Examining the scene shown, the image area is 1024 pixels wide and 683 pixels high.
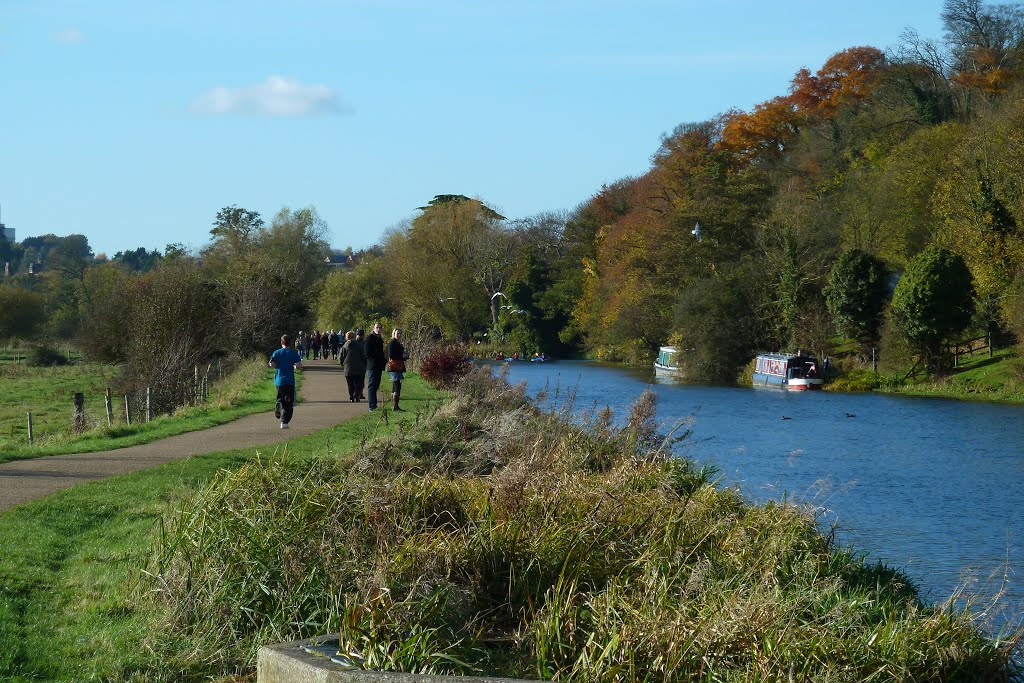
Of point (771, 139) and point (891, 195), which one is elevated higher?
point (771, 139)

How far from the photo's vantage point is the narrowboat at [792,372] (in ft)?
170

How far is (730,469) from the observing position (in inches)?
886

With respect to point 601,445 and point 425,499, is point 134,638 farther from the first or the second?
point 601,445

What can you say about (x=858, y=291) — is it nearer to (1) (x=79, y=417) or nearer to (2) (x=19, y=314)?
(1) (x=79, y=417)

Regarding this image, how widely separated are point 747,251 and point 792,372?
13.8 m

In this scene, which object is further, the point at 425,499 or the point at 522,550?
the point at 425,499

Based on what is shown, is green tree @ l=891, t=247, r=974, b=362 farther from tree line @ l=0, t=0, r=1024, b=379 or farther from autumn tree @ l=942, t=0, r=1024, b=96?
autumn tree @ l=942, t=0, r=1024, b=96

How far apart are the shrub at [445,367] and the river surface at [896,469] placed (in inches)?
69.4

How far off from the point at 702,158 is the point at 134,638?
65068 millimetres

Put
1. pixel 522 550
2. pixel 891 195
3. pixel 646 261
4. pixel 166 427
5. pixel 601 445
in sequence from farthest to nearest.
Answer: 1. pixel 646 261
2. pixel 891 195
3. pixel 166 427
4. pixel 601 445
5. pixel 522 550

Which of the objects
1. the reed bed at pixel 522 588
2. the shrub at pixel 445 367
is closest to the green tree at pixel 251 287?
the shrub at pixel 445 367

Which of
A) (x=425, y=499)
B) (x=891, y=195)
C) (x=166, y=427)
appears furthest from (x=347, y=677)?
(x=891, y=195)

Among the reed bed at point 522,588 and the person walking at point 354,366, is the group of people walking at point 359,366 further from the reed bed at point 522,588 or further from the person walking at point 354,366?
the reed bed at point 522,588

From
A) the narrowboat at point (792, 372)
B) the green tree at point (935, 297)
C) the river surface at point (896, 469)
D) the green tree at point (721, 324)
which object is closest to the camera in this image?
the river surface at point (896, 469)
